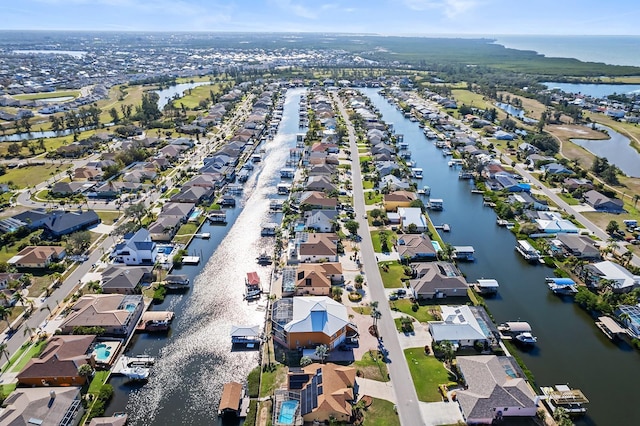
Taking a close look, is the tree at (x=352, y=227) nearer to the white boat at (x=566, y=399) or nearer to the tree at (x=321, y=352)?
the tree at (x=321, y=352)

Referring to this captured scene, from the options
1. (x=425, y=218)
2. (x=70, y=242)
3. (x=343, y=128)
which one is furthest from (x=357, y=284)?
(x=343, y=128)

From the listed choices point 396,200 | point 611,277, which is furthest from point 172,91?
Result: point 611,277

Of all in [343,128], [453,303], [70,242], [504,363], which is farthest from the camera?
[343,128]

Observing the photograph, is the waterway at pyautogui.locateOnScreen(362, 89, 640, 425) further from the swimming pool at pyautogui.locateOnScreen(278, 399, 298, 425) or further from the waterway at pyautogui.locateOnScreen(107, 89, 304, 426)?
the waterway at pyautogui.locateOnScreen(107, 89, 304, 426)

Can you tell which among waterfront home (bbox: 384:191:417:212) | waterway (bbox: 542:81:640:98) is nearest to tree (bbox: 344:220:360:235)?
waterfront home (bbox: 384:191:417:212)

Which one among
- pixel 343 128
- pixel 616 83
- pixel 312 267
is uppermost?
pixel 616 83

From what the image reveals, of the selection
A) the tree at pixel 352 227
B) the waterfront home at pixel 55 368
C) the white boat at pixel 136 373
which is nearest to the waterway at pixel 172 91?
the tree at pixel 352 227

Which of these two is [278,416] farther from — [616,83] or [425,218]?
[616,83]
